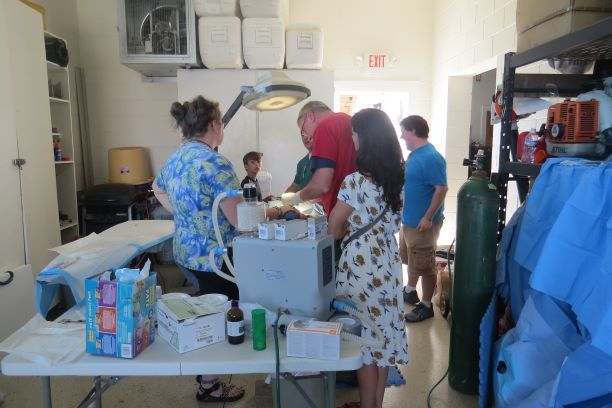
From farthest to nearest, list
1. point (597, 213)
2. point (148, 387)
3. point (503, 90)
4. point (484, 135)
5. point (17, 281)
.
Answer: point (484, 135), point (17, 281), point (148, 387), point (503, 90), point (597, 213)

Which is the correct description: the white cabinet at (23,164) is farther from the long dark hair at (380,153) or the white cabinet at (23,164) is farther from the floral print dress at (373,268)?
the long dark hair at (380,153)

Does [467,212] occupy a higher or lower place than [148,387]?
higher

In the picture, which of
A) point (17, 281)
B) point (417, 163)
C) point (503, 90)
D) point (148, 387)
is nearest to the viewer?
point (503, 90)

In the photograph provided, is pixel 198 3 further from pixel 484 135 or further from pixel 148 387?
pixel 484 135

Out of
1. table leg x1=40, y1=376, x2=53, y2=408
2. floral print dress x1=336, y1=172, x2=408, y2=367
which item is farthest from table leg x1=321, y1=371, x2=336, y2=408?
table leg x1=40, y1=376, x2=53, y2=408

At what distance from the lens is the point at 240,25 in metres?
3.54

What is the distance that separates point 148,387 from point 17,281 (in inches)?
43.8

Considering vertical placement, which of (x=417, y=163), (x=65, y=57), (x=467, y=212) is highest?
(x=65, y=57)

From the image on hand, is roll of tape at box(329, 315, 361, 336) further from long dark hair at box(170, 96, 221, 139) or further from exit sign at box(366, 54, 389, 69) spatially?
exit sign at box(366, 54, 389, 69)

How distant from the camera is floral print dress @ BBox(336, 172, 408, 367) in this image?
165cm

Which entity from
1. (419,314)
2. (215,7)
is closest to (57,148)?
(215,7)

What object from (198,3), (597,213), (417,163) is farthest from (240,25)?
(597,213)

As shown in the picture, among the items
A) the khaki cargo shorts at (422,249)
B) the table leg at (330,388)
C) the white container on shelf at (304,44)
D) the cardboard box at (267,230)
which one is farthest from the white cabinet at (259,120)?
the table leg at (330,388)

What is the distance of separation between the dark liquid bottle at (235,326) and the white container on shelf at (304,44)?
2857 millimetres
